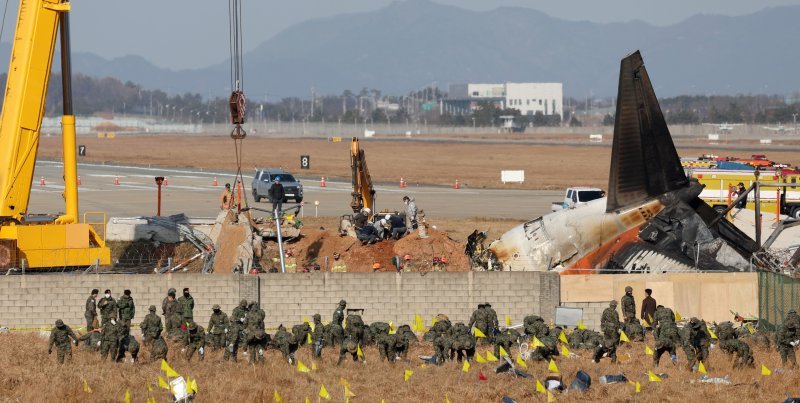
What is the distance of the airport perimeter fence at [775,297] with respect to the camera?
2742 centimetres

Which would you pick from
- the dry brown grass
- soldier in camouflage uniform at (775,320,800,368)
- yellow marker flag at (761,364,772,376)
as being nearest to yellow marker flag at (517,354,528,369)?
Answer: the dry brown grass

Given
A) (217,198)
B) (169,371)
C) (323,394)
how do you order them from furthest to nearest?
1. (217,198)
2. (169,371)
3. (323,394)

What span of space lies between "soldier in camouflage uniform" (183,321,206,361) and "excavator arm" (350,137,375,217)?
17.0 meters

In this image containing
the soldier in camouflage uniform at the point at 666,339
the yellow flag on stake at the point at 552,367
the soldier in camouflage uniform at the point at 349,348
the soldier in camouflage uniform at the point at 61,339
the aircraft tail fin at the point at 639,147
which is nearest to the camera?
the yellow flag on stake at the point at 552,367

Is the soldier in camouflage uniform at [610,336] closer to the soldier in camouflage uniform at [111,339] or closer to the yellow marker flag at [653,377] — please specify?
the yellow marker flag at [653,377]

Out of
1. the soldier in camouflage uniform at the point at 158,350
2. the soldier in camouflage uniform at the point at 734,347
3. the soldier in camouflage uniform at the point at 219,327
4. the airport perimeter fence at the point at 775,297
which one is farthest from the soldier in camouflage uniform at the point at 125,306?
the airport perimeter fence at the point at 775,297

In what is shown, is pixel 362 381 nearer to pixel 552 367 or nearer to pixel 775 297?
pixel 552 367

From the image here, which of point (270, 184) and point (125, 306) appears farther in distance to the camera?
point (270, 184)

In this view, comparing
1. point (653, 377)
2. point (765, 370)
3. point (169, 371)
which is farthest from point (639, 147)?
point (169, 371)

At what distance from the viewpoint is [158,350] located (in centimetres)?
2539

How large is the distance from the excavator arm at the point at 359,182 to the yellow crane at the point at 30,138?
1268cm

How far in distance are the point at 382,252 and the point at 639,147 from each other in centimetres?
864

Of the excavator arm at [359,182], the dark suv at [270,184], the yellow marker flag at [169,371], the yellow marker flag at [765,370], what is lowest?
the yellow marker flag at [765,370]

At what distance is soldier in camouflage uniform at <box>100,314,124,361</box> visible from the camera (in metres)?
25.3
